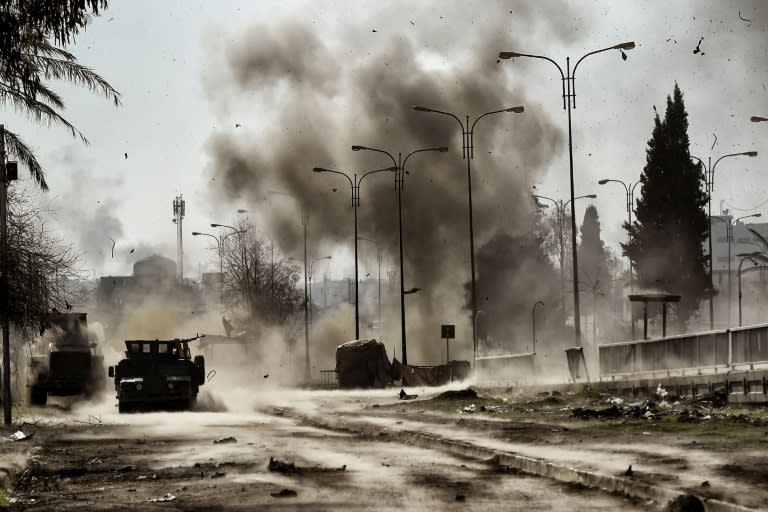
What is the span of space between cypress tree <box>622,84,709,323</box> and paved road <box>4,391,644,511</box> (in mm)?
66181

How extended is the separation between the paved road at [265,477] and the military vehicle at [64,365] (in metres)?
15.3

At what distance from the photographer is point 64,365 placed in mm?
38781

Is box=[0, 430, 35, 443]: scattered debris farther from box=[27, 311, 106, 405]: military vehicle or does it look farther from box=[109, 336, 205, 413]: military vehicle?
box=[27, 311, 106, 405]: military vehicle

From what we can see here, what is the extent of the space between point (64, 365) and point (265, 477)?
86.0 ft

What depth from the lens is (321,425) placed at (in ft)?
90.4

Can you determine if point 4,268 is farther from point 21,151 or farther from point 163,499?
point 163,499

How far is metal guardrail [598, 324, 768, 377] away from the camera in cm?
2567

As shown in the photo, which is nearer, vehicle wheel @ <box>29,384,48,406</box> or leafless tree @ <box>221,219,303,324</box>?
vehicle wheel @ <box>29,384,48,406</box>

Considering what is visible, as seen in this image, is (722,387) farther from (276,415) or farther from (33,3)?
(33,3)

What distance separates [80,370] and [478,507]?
1173 inches

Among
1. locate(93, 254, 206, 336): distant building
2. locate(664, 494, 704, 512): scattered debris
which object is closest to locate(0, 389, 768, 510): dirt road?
locate(664, 494, 704, 512): scattered debris

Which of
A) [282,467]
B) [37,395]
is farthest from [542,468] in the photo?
[37,395]

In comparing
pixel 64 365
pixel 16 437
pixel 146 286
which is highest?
pixel 146 286

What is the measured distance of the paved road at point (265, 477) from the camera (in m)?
11.5
